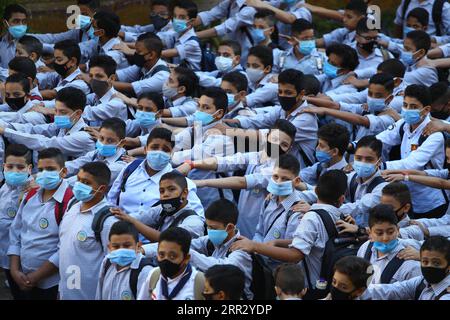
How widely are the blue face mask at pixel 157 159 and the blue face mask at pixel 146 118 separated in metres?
1.38

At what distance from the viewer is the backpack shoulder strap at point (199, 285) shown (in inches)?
365

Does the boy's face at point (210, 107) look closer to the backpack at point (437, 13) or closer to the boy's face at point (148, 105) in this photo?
the boy's face at point (148, 105)

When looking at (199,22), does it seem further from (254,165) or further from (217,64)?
(254,165)

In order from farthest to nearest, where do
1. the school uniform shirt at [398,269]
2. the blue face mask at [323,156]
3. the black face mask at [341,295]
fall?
the blue face mask at [323,156] → the school uniform shirt at [398,269] → the black face mask at [341,295]

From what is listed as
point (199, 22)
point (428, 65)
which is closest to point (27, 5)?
point (199, 22)

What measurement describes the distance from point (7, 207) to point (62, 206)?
0.77 meters

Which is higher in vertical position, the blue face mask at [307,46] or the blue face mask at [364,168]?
the blue face mask at [364,168]

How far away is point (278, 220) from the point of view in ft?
35.1

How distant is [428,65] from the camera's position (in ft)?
46.6

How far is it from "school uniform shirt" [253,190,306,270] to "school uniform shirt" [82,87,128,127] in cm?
262

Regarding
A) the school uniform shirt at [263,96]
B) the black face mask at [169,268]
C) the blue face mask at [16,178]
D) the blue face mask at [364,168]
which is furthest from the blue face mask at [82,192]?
the school uniform shirt at [263,96]

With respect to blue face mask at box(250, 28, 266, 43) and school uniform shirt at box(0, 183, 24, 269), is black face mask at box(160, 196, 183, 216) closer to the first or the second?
school uniform shirt at box(0, 183, 24, 269)

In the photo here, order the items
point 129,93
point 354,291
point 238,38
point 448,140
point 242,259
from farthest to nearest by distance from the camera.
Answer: point 238,38 → point 129,93 → point 448,140 → point 242,259 → point 354,291

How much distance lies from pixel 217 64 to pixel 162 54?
81 centimetres
